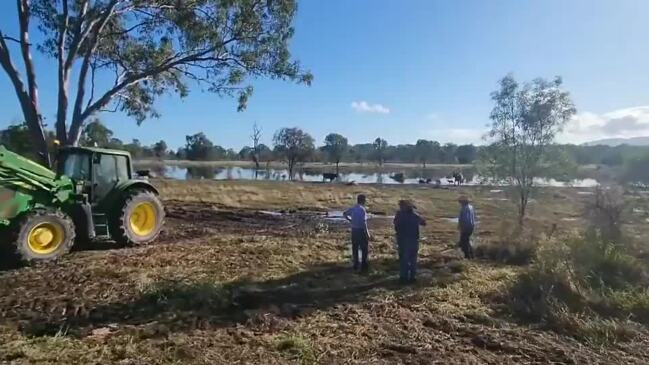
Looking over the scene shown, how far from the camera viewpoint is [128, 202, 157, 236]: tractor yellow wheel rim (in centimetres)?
1277

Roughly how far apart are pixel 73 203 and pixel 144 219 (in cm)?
219

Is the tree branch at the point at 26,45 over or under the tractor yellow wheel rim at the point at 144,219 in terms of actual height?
over

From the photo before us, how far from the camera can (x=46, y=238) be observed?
10195 millimetres

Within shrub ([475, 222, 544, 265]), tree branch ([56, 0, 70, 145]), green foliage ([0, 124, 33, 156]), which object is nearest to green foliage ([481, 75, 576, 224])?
shrub ([475, 222, 544, 265])

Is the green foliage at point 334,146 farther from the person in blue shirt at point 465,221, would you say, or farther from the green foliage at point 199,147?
the person in blue shirt at point 465,221

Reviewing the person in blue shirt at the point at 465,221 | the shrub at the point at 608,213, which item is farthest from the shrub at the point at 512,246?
the shrub at the point at 608,213

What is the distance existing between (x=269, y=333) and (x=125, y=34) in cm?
1426

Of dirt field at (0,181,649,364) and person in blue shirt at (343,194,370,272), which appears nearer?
dirt field at (0,181,649,364)

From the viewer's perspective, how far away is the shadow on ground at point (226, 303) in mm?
6730

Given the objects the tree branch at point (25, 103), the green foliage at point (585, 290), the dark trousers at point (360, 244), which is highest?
the tree branch at point (25, 103)

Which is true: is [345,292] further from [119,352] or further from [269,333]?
[119,352]

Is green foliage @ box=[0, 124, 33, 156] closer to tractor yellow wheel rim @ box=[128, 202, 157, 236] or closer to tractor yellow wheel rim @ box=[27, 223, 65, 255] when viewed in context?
tractor yellow wheel rim @ box=[128, 202, 157, 236]

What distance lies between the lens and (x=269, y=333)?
6566 millimetres

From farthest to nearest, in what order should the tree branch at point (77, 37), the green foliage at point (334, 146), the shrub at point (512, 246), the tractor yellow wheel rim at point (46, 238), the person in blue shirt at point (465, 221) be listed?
the green foliage at point (334, 146) < the tree branch at point (77, 37) < the shrub at point (512, 246) < the person in blue shirt at point (465, 221) < the tractor yellow wheel rim at point (46, 238)
